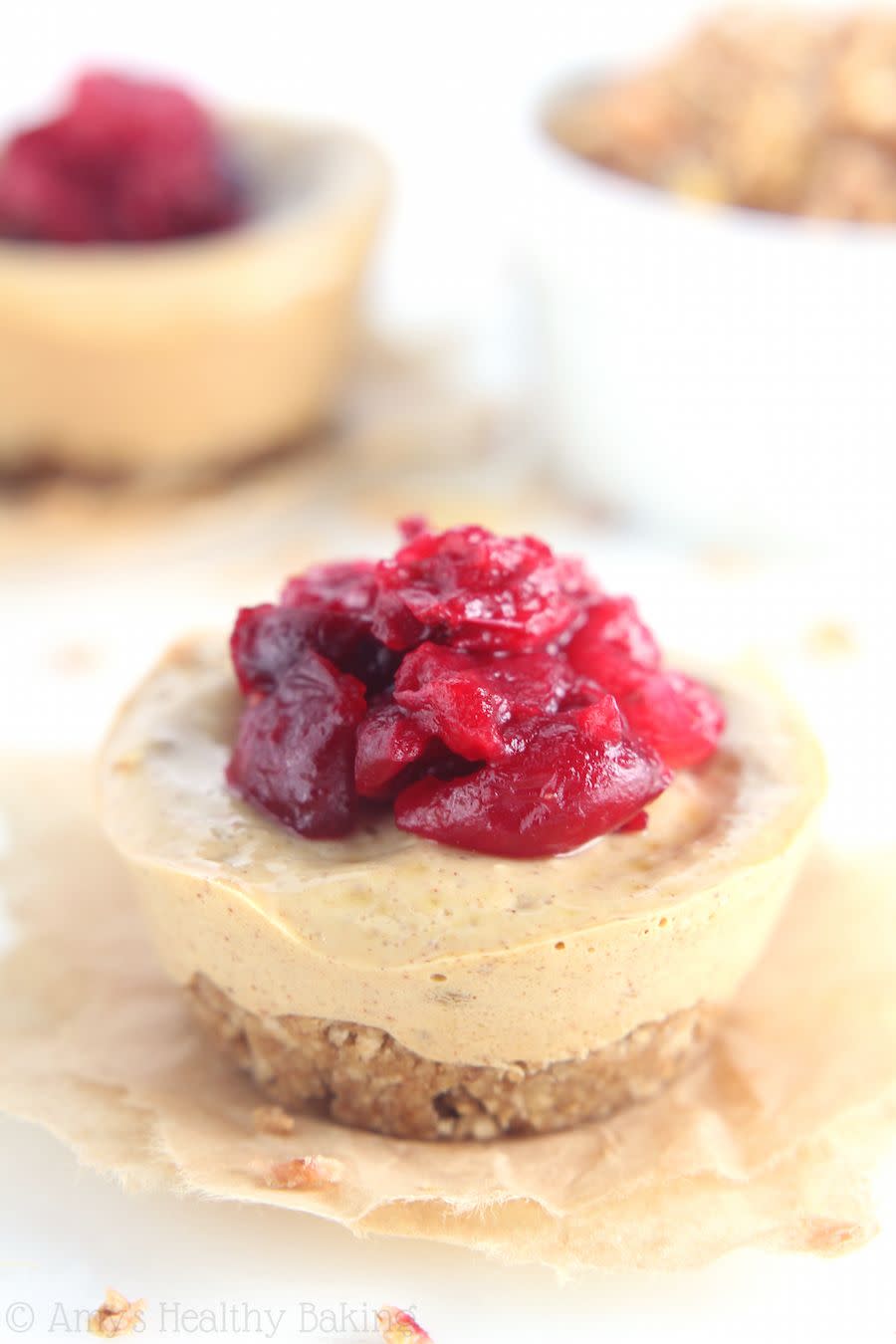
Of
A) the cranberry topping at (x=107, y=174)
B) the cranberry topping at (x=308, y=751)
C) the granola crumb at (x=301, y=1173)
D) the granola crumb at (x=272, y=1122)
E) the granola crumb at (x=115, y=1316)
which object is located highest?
the cranberry topping at (x=308, y=751)

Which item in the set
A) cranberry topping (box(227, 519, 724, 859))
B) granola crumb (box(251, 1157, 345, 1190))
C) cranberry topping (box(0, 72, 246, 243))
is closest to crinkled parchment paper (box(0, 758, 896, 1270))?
granola crumb (box(251, 1157, 345, 1190))

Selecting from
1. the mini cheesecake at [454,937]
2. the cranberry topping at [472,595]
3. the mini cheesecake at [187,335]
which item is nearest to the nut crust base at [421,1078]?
the mini cheesecake at [454,937]

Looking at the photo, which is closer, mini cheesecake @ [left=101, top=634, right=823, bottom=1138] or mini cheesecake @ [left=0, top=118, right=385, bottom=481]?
mini cheesecake @ [left=101, top=634, right=823, bottom=1138]

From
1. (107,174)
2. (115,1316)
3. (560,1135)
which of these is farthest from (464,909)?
(107,174)

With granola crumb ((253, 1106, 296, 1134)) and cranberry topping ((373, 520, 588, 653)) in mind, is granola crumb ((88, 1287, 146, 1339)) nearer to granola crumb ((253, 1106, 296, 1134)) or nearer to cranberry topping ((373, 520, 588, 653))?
granola crumb ((253, 1106, 296, 1134))

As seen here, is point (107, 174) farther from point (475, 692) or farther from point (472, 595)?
point (475, 692)

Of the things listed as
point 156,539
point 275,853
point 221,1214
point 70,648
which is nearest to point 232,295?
point 156,539

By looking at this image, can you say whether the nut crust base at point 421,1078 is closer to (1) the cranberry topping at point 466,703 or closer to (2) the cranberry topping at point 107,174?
(1) the cranberry topping at point 466,703
